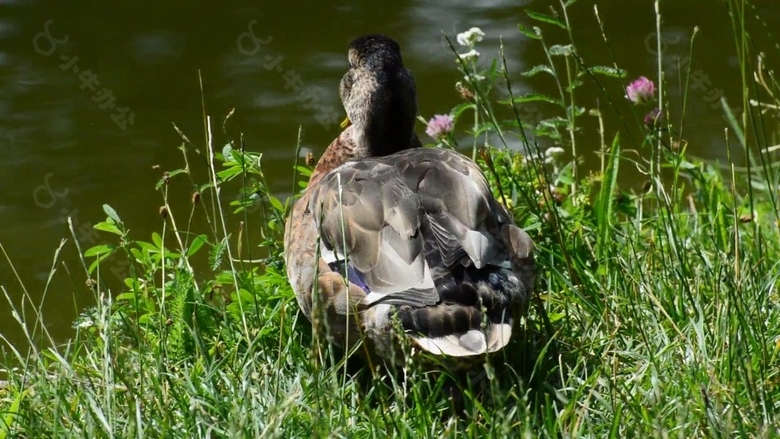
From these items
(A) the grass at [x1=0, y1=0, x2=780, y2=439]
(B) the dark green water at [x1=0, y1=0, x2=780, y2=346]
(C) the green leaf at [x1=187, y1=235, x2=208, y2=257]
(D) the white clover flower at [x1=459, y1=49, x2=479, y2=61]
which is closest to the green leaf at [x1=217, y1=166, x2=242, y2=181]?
(A) the grass at [x1=0, y1=0, x2=780, y2=439]

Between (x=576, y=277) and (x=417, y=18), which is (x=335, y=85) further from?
(x=576, y=277)

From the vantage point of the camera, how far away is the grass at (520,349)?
278cm

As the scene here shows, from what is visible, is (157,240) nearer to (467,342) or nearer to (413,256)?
(413,256)

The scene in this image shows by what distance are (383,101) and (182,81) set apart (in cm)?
355

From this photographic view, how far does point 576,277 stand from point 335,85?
3958 millimetres

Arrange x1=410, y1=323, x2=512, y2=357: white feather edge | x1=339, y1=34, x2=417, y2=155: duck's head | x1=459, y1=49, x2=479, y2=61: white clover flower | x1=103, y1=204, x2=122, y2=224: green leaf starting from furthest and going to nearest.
→ x1=339, y1=34, x2=417, y2=155: duck's head → x1=459, y1=49, x2=479, y2=61: white clover flower → x1=103, y1=204, x2=122, y2=224: green leaf → x1=410, y1=323, x2=512, y2=357: white feather edge

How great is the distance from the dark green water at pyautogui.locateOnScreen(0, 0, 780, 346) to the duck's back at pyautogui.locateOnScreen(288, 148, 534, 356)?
216 centimetres

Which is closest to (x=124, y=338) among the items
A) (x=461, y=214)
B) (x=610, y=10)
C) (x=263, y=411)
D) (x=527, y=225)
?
(x=263, y=411)

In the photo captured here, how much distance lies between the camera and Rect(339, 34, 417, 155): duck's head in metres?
4.43

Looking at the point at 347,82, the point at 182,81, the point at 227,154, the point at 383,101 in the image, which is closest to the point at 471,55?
the point at 383,101

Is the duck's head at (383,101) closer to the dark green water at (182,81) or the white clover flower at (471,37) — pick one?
the white clover flower at (471,37)

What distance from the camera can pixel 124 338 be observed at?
370 centimetres

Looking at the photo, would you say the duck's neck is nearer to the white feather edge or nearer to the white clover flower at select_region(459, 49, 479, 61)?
the white clover flower at select_region(459, 49, 479, 61)

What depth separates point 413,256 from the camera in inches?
128
